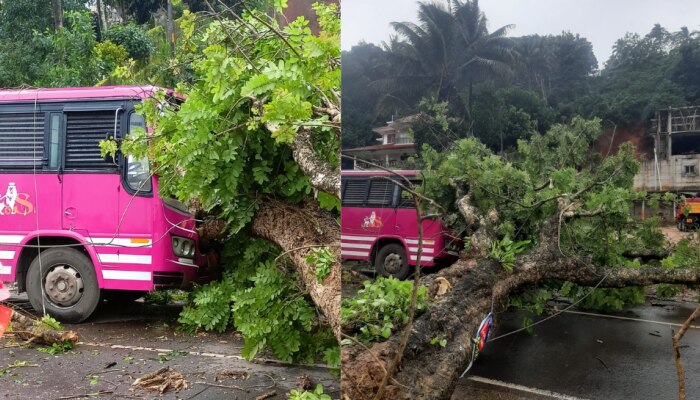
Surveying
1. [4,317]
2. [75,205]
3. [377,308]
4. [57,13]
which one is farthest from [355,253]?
[57,13]

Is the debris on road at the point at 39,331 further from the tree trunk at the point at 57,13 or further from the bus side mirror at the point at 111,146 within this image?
the tree trunk at the point at 57,13

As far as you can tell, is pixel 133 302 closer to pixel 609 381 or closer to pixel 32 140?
pixel 32 140

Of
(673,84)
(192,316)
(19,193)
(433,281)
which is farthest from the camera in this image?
(192,316)

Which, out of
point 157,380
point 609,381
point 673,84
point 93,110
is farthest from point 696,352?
point 93,110

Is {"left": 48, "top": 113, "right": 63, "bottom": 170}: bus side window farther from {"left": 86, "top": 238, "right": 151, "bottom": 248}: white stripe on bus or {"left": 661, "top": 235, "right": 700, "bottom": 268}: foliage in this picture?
{"left": 661, "top": 235, "right": 700, "bottom": 268}: foliage

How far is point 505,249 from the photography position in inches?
58.6

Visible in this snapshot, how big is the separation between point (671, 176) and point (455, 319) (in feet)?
2.01

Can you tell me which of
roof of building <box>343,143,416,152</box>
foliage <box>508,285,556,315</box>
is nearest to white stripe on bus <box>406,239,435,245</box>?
roof of building <box>343,143,416,152</box>

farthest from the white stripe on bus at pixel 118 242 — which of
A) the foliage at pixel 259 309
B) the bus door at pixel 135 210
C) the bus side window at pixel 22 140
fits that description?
the foliage at pixel 259 309

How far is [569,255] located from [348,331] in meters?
0.62

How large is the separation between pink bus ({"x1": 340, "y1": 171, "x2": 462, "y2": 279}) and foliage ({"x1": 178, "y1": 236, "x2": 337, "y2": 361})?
4.44 ft

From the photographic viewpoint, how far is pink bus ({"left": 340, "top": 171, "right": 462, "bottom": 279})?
1.35 metres

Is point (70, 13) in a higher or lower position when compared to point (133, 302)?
higher

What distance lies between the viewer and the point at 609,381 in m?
1.38
